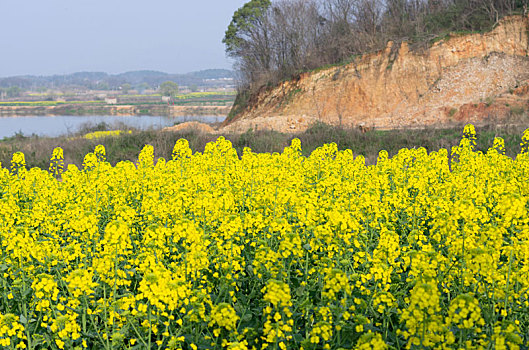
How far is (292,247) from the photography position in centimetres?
434

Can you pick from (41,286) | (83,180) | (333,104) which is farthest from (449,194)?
(333,104)

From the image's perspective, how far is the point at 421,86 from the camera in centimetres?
3444

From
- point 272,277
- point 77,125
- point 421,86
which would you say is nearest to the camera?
point 272,277

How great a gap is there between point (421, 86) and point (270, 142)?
18080 mm

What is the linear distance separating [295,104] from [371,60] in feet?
22.2

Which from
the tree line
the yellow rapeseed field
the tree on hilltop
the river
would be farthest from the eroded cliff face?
the tree on hilltop

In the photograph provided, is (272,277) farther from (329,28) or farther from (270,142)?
(329,28)

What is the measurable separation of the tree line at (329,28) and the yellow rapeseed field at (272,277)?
32752mm

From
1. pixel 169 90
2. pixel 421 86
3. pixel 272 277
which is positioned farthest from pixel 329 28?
pixel 169 90

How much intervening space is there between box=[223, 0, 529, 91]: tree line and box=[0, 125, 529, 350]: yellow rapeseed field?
32.8m

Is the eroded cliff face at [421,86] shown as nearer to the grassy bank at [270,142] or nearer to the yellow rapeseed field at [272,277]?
the grassy bank at [270,142]

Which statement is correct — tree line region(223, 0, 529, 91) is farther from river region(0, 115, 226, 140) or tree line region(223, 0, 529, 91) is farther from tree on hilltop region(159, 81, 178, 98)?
tree on hilltop region(159, 81, 178, 98)

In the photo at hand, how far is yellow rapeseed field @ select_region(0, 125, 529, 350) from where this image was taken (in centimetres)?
378

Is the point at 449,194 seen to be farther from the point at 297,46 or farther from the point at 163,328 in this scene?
the point at 297,46
